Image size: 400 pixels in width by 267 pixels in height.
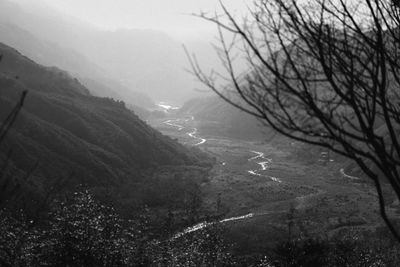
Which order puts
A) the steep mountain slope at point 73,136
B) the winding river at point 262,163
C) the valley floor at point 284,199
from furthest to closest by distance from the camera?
the winding river at point 262,163 < the steep mountain slope at point 73,136 < the valley floor at point 284,199

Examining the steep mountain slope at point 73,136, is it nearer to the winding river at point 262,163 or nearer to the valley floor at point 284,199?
the winding river at point 262,163

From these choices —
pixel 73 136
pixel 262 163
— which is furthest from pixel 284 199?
pixel 73 136

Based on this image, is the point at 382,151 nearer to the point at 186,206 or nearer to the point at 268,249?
the point at 268,249

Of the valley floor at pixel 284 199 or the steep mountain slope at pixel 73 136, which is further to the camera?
the steep mountain slope at pixel 73 136

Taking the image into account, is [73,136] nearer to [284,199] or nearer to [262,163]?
[284,199]

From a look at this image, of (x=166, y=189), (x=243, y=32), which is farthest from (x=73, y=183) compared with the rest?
(x=243, y=32)

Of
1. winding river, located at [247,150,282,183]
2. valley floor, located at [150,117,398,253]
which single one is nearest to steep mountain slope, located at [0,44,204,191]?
winding river, located at [247,150,282,183]

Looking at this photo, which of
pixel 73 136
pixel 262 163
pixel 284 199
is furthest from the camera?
pixel 262 163

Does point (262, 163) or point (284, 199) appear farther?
point (262, 163)

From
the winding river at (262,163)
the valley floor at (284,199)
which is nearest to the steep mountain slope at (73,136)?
the winding river at (262,163)
